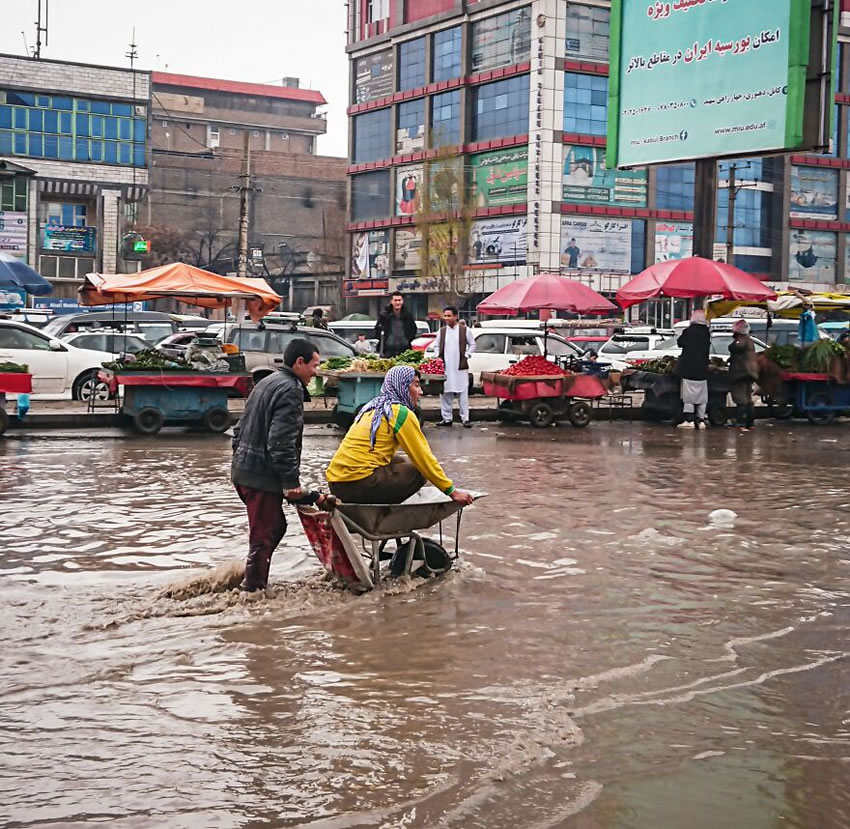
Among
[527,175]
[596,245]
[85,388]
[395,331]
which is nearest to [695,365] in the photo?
[395,331]

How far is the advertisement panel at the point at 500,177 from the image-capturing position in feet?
195

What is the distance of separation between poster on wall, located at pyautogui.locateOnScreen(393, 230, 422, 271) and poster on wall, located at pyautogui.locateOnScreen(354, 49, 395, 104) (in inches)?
320

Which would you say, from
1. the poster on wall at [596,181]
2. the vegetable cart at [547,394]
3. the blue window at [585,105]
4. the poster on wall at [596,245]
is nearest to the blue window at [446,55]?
the blue window at [585,105]

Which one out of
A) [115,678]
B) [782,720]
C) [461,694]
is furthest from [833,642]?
[115,678]

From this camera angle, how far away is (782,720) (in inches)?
210

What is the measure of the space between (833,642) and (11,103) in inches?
2303

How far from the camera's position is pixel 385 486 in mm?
7883

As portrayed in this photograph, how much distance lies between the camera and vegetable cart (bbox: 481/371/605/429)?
20859mm

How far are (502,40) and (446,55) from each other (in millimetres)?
5013

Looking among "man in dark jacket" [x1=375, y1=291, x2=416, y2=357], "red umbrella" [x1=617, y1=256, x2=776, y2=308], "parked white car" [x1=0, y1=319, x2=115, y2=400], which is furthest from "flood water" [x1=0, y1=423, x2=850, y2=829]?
"parked white car" [x1=0, y1=319, x2=115, y2=400]

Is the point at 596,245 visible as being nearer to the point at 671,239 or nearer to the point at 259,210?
the point at 671,239

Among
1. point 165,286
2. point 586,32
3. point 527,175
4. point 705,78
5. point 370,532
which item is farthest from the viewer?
point 527,175

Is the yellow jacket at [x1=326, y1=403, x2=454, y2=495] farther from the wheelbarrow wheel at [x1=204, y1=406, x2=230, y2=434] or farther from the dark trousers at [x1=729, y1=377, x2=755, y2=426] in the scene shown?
the dark trousers at [x1=729, y1=377, x2=755, y2=426]

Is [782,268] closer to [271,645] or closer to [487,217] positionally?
[487,217]
